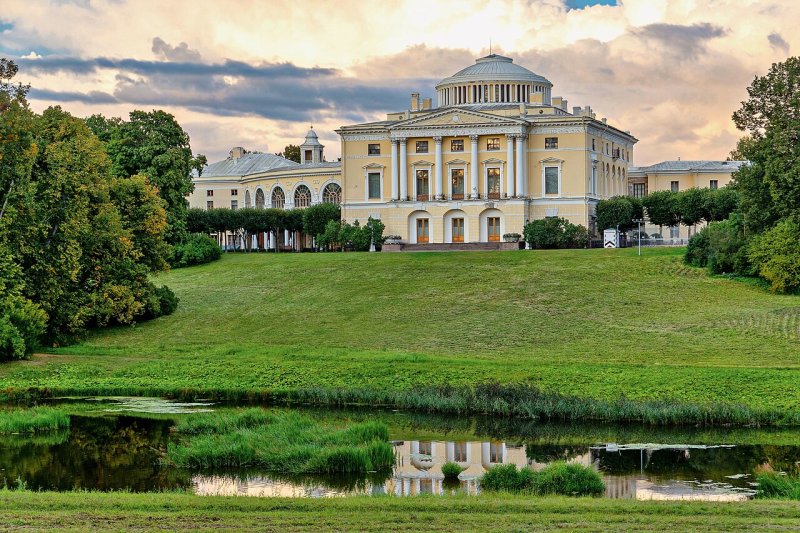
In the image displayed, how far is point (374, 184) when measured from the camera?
84.4m

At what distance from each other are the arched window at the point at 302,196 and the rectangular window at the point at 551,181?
2501cm

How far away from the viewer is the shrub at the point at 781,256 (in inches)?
1962

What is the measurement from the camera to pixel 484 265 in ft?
198

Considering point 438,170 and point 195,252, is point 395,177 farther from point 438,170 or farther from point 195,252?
point 195,252

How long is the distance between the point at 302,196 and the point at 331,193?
3193 millimetres

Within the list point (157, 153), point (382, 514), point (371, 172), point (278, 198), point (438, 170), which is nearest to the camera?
point (382, 514)

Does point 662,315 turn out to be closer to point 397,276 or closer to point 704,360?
point 704,360

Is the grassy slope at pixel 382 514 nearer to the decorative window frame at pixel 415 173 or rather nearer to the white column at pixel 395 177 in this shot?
the decorative window frame at pixel 415 173

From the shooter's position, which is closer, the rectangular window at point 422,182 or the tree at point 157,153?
the tree at point 157,153

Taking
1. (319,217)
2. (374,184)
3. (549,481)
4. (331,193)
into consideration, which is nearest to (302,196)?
(331,193)

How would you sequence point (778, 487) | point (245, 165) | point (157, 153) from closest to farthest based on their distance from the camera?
point (778, 487)
point (157, 153)
point (245, 165)

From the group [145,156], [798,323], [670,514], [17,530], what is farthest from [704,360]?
[145,156]

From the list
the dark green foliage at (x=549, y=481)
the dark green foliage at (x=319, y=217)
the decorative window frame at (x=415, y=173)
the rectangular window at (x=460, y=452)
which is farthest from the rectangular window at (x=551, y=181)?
the dark green foliage at (x=549, y=481)

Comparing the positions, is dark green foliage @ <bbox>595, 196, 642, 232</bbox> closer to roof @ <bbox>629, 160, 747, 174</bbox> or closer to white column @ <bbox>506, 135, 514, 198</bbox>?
white column @ <bbox>506, 135, 514, 198</bbox>
